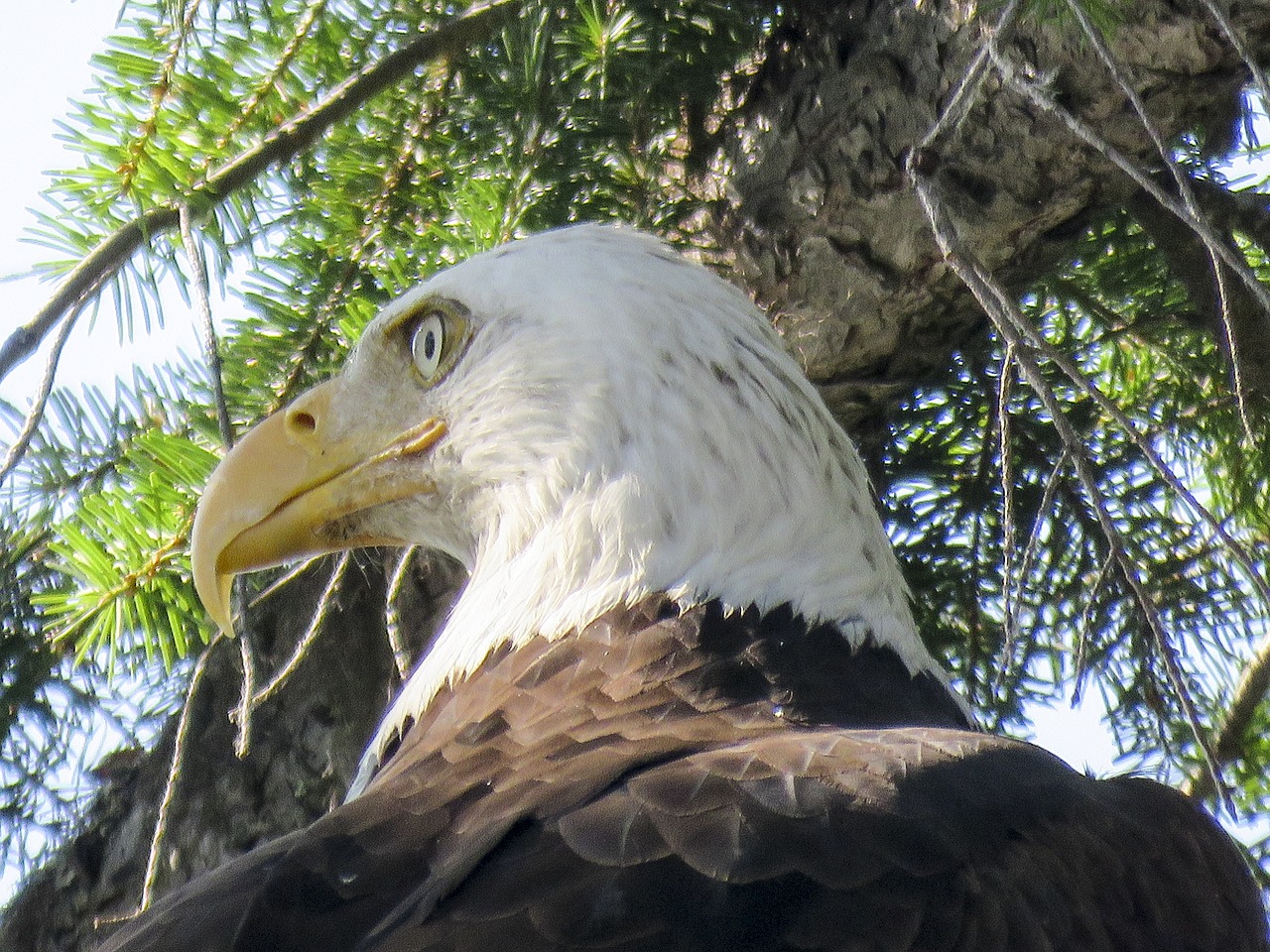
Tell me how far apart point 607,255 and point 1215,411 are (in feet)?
3.84

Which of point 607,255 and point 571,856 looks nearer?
point 571,856

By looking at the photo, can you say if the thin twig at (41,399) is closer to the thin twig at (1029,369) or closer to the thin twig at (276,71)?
the thin twig at (276,71)

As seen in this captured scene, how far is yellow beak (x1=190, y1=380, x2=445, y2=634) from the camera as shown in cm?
244

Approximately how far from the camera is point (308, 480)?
2584 mm

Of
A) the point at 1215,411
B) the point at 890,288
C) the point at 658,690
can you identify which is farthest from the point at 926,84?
the point at 658,690

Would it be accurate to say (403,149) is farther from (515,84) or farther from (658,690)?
(658,690)

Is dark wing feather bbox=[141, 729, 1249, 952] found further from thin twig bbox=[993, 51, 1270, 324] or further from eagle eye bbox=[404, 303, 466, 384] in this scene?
eagle eye bbox=[404, 303, 466, 384]

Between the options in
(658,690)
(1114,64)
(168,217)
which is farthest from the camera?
(168,217)

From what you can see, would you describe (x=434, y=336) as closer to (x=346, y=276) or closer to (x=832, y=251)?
(x=346, y=276)

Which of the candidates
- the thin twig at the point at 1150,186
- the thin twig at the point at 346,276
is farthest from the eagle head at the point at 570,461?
the thin twig at the point at 1150,186

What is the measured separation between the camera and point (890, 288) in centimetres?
281

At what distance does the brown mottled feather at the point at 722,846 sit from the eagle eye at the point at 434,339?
2.20ft

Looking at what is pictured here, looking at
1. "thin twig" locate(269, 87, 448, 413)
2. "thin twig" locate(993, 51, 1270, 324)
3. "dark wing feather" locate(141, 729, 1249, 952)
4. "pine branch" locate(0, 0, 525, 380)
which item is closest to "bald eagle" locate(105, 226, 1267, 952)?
"dark wing feather" locate(141, 729, 1249, 952)

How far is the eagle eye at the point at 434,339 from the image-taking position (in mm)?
2615
